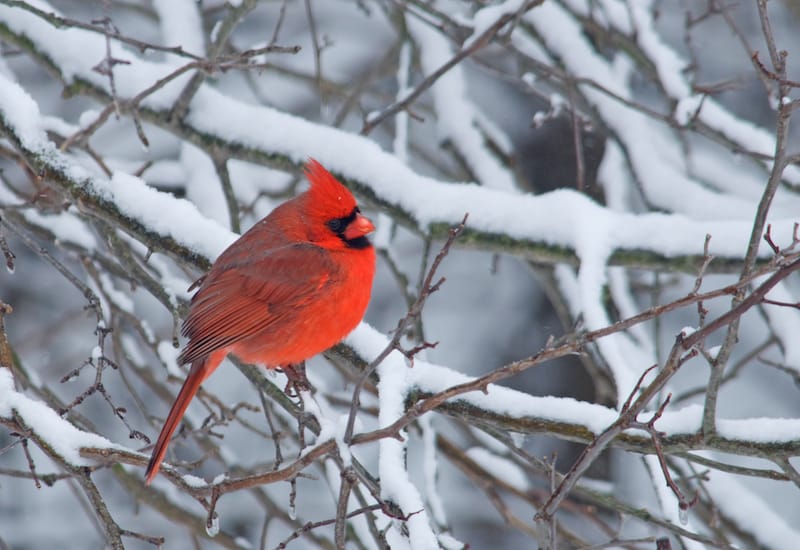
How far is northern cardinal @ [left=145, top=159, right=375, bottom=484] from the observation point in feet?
9.95

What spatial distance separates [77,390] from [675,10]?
4.77 meters

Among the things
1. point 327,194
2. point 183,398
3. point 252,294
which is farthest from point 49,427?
point 327,194

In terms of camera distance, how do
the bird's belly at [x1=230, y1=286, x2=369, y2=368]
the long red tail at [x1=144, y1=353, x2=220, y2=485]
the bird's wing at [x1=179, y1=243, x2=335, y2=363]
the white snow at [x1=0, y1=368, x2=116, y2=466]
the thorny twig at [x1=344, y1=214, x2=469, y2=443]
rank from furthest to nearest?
the bird's wing at [x1=179, y1=243, x2=335, y2=363], the bird's belly at [x1=230, y1=286, x2=369, y2=368], the long red tail at [x1=144, y1=353, x2=220, y2=485], the white snow at [x1=0, y1=368, x2=116, y2=466], the thorny twig at [x1=344, y1=214, x2=469, y2=443]

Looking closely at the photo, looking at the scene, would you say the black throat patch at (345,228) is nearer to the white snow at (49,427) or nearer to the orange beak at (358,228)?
the orange beak at (358,228)

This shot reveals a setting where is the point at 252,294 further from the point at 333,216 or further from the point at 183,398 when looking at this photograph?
the point at 183,398

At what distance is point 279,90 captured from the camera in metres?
6.58

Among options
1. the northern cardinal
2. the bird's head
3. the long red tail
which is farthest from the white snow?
the bird's head

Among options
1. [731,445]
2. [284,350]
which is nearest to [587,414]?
[731,445]

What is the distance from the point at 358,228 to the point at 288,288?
0.31 meters

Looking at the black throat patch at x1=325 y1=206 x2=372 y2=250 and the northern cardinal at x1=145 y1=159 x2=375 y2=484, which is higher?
the black throat patch at x1=325 y1=206 x2=372 y2=250

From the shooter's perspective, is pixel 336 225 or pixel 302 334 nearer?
pixel 302 334

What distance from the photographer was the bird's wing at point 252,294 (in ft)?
10.1

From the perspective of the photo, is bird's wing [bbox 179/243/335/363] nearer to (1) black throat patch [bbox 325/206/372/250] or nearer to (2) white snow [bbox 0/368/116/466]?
(1) black throat patch [bbox 325/206/372/250]

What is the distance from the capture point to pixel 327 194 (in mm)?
3289
